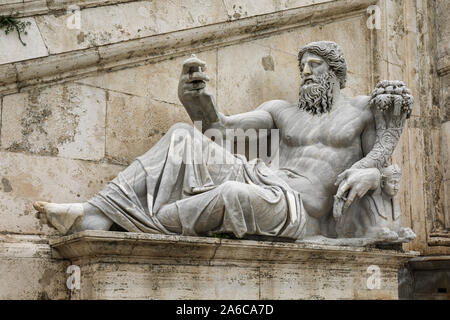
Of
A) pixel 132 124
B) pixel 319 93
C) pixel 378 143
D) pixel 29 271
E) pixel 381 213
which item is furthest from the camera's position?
pixel 132 124

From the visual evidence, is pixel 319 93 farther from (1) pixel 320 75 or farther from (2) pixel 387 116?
(2) pixel 387 116

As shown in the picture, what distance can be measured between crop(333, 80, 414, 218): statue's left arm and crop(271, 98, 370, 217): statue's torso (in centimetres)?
13

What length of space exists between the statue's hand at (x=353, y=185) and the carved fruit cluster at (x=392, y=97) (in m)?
0.58

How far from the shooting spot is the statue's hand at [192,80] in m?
5.26

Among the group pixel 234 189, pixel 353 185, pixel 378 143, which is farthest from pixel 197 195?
pixel 378 143

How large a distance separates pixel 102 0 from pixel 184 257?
249 cm

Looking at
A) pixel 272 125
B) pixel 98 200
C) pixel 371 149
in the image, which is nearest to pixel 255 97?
pixel 272 125

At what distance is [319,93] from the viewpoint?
5.99m

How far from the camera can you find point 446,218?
8.10 m

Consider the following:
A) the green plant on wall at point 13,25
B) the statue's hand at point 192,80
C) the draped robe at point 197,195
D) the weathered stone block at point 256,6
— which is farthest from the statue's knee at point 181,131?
the weathered stone block at point 256,6

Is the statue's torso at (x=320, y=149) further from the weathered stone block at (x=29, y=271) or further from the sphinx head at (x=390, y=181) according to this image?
the weathered stone block at (x=29, y=271)

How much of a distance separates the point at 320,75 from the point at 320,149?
0.65 m

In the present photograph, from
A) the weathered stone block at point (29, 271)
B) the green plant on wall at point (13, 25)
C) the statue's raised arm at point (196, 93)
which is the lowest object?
the weathered stone block at point (29, 271)
